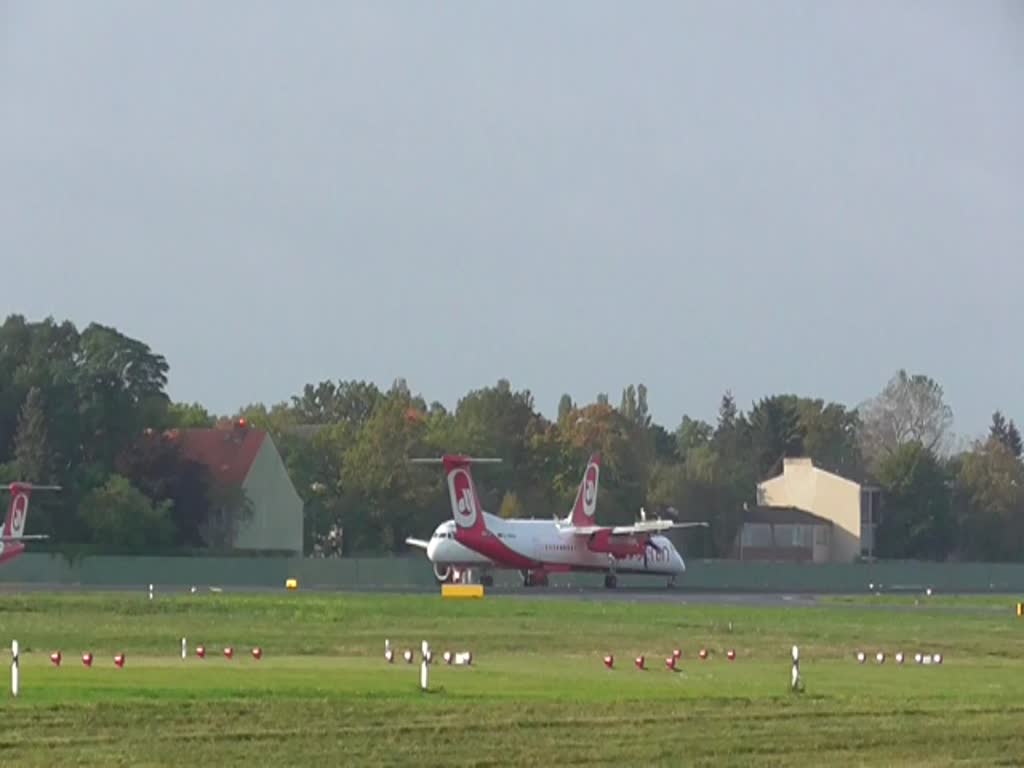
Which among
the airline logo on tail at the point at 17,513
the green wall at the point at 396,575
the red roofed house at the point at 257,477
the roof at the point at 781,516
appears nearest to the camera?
the airline logo on tail at the point at 17,513

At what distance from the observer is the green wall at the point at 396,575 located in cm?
8850

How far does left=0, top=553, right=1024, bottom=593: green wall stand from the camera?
88.5 meters

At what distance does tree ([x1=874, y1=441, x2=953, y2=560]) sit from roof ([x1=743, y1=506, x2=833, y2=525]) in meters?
3.77

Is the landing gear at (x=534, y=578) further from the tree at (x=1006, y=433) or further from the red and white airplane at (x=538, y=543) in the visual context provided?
the tree at (x=1006, y=433)

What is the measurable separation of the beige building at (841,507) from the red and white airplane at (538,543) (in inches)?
1667

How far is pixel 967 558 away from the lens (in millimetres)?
128875

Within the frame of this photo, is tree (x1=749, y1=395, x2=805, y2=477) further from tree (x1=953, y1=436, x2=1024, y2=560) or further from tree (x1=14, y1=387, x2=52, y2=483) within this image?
tree (x1=14, y1=387, x2=52, y2=483)

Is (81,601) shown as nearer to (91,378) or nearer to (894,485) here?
(91,378)

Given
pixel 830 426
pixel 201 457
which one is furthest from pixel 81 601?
pixel 830 426

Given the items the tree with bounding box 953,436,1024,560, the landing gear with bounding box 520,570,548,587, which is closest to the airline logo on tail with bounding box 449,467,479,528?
the landing gear with bounding box 520,570,548,587

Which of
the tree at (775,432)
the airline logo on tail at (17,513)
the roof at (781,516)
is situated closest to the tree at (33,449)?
the airline logo on tail at (17,513)

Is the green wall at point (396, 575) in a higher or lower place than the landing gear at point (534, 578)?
higher

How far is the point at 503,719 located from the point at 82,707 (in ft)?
16.1

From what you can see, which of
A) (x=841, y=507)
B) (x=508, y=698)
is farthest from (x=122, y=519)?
(x=508, y=698)
